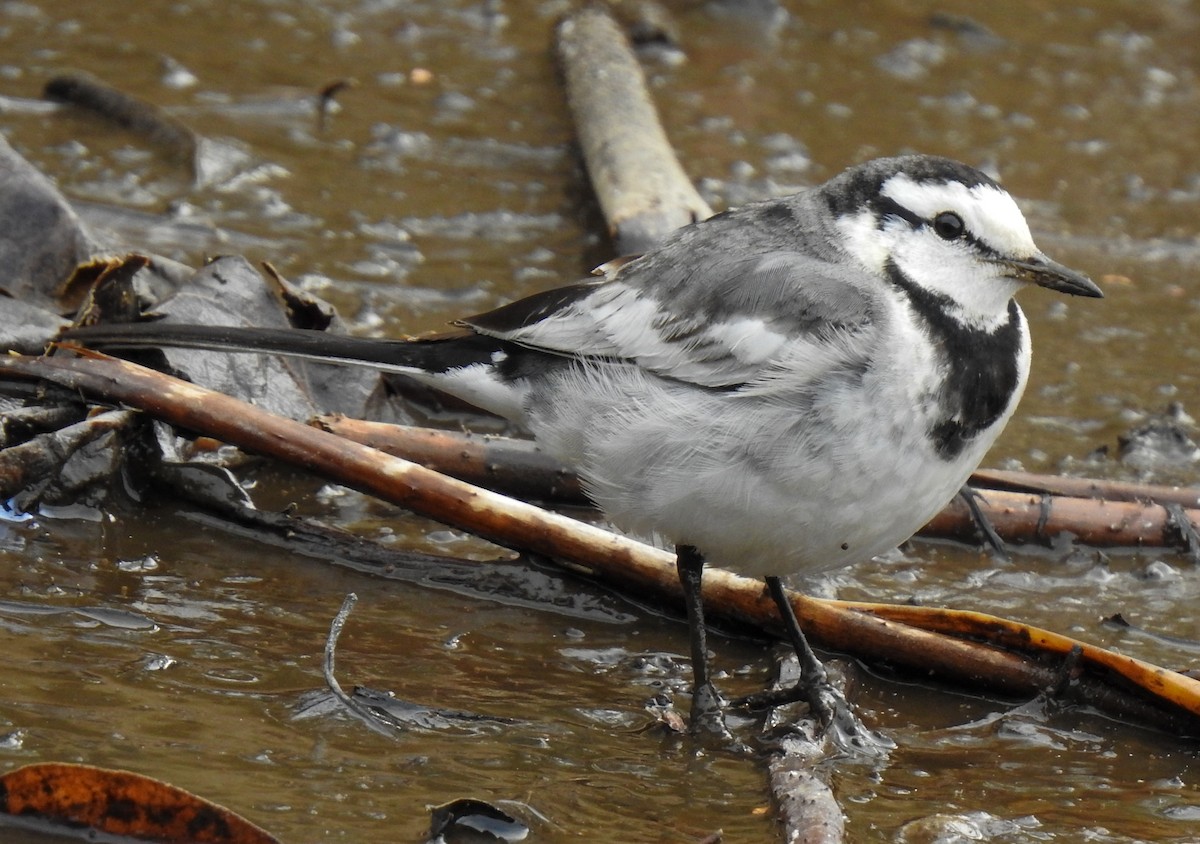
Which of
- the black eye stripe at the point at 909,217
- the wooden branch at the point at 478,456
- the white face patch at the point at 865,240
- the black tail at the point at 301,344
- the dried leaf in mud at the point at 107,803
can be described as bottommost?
the wooden branch at the point at 478,456

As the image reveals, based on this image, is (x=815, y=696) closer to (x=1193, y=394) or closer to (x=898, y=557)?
(x=898, y=557)

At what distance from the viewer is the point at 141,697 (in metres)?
3.54

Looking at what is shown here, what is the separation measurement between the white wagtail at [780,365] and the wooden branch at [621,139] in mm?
1636

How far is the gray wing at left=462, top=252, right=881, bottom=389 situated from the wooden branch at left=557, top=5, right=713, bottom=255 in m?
1.56

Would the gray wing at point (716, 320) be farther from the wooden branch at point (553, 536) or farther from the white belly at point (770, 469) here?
the wooden branch at point (553, 536)

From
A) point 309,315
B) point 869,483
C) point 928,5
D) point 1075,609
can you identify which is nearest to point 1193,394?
point 1075,609

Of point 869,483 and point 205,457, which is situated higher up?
point 869,483

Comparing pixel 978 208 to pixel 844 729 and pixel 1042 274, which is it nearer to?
pixel 1042 274

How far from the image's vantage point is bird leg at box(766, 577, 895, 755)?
153 inches

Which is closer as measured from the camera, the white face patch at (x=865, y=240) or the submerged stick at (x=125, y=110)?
the white face patch at (x=865, y=240)

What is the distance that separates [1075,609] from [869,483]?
1319 mm

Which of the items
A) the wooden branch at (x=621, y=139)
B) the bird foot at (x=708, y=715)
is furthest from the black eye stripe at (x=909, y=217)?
the wooden branch at (x=621, y=139)

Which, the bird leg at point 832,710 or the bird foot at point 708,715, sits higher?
the bird leg at point 832,710

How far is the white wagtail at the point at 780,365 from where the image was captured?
3.94 meters
